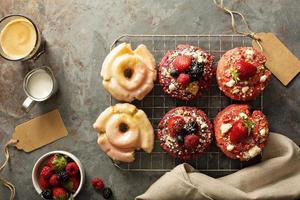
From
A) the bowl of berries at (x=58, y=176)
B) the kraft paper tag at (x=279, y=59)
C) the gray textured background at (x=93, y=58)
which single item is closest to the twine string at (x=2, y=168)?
the gray textured background at (x=93, y=58)

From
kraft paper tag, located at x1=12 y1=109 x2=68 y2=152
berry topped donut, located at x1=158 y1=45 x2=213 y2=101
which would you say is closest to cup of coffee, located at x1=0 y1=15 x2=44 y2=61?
kraft paper tag, located at x1=12 y1=109 x2=68 y2=152

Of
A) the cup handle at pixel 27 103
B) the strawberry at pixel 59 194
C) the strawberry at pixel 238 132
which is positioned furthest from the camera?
the cup handle at pixel 27 103

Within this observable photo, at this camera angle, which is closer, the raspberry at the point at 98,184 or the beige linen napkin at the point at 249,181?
the beige linen napkin at the point at 249,181

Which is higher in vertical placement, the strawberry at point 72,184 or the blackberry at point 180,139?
the blackberry at point 180,139

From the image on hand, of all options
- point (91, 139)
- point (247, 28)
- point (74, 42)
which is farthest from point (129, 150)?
point (247, 28)

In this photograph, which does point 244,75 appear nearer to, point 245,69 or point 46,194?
point 245,69

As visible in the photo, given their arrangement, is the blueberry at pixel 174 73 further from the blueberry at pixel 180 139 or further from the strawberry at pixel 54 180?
the strawberry at pixel 54 180

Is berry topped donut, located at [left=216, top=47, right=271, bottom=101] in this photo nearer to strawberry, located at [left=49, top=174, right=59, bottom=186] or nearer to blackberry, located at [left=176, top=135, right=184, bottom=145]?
blackberry, located at [left=176, top=135, right=184, bottom=145]
